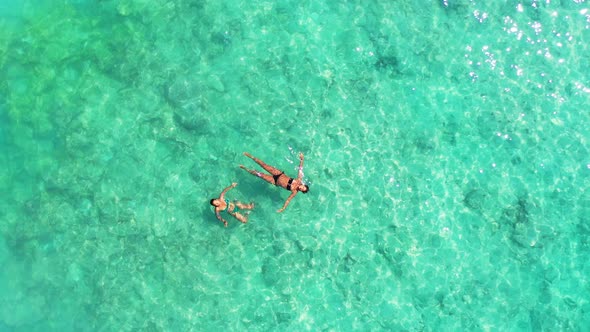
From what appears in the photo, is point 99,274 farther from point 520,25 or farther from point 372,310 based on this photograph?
point 520,25

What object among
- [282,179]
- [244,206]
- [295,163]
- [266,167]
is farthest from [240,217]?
[295,163]

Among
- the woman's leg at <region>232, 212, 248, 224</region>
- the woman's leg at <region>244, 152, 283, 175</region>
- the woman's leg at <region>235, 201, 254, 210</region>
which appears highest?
the woman's leg at <region>244, 152, 283, 175</region>

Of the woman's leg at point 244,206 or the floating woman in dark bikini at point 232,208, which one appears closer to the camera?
the floating woman in dark bikini at point 232,208

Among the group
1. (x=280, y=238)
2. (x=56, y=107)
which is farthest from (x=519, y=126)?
(x=56, y=107)

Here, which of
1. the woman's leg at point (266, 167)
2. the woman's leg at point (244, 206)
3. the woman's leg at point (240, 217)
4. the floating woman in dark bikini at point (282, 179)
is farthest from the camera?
the woman's leg at point (244, 206)

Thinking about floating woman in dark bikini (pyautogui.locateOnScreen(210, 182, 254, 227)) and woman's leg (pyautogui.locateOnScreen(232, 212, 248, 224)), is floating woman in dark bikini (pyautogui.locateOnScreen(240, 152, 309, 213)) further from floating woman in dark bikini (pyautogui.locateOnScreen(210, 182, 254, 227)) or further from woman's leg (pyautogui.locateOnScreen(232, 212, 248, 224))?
woman's leg (pyautogui.locateOnScreen(232, 212, 248, 224))

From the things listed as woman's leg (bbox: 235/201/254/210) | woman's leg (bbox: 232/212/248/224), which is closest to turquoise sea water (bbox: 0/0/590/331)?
woman's leg (bbox: 235/201/254/210)

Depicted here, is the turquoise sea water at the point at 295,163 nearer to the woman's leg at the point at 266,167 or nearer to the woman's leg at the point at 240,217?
the woman's leg at the point at 240,217

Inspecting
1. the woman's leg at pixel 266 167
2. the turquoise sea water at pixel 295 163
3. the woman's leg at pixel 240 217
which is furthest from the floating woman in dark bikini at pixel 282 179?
the woman's leg at pixel 240 217

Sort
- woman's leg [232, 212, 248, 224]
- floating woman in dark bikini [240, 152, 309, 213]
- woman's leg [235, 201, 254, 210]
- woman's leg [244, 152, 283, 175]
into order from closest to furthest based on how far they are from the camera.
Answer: floating woman in dark bikini [240, 152, 309, 213]
woman's leg [244, 152, 283, 175]
woman's leg [232, 212, 248, 224]
woman's leg [235, 201, 254, 210]
